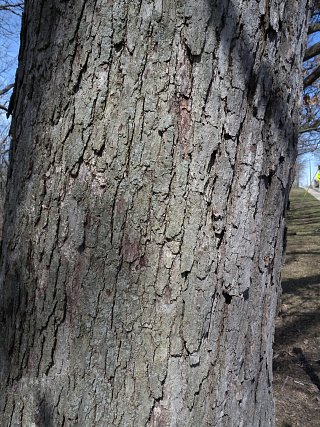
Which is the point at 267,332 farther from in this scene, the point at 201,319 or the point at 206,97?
the point at 206,97

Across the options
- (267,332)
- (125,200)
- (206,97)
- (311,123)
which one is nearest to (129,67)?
(206,97)

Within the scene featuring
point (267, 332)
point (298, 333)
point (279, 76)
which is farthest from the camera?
point (298, 333)

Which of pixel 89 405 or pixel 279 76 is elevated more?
pixel 279 76

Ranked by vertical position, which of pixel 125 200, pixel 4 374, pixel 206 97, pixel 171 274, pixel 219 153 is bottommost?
pixel 4 374

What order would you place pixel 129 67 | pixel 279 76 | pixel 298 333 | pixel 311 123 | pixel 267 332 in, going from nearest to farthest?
1. pixel 129 67
2. pixel 279 76
3. pixel 267 332
4. pixel 298 333
5. pixel 311 123

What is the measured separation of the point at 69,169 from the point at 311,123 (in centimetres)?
1110

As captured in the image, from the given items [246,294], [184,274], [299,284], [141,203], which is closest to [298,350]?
[299,284]

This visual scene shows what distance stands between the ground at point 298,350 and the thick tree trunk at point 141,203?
10.3 feet

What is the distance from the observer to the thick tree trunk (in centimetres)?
93

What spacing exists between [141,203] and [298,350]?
4675 millimetres

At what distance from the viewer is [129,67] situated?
922mm

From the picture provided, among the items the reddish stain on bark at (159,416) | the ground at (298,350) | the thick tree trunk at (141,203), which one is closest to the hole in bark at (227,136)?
the thick tree trunk at (141,203)

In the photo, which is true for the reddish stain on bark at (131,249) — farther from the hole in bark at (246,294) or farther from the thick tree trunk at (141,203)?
the hole in bark at (246,294)

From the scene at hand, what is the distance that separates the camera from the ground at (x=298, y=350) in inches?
148
